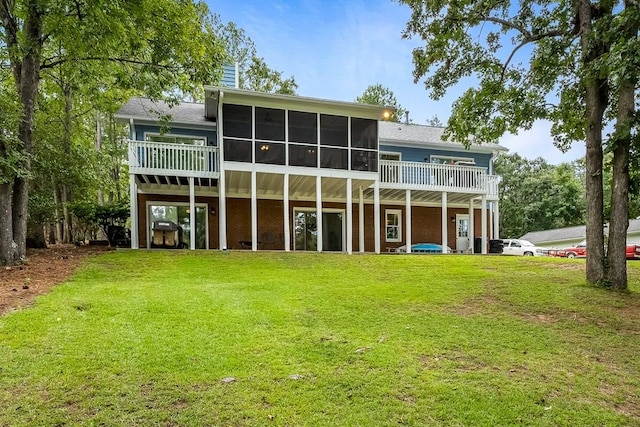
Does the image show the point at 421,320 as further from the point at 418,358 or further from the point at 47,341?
the point at 47,341

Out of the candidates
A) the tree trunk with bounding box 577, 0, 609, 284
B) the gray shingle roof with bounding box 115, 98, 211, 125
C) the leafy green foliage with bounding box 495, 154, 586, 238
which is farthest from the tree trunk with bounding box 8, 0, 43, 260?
the leafy green foliage with bounding box 495, 154, 586, 238

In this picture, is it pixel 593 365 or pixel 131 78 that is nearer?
pixel 593 365

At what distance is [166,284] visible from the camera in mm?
7312

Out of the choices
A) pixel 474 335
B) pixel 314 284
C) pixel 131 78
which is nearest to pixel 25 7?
pixel 131 78

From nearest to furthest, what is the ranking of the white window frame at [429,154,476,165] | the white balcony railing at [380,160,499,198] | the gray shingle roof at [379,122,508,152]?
1. the white balcony railing at [380,160,499,198]
2. the gray shingle roof at [379,122,508,152]
3. the white window frame at [429,154,476,165]

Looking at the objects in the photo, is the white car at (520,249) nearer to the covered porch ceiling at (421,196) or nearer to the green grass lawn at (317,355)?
the covered porch ceiling at (421,196)

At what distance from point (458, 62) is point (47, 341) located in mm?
10261

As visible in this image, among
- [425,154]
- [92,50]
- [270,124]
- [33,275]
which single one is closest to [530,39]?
[270,124]

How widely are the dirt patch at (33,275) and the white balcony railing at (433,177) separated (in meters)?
10.6

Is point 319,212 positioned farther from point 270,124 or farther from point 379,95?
point 379,95

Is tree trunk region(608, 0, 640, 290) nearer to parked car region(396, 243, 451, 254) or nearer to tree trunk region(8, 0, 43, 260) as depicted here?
parked car region(396, 243, 451, 254)

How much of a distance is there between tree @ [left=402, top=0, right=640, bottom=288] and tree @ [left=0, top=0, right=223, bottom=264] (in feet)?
18.4

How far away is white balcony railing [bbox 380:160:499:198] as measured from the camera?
50.4ft

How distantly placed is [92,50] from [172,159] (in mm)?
4551
